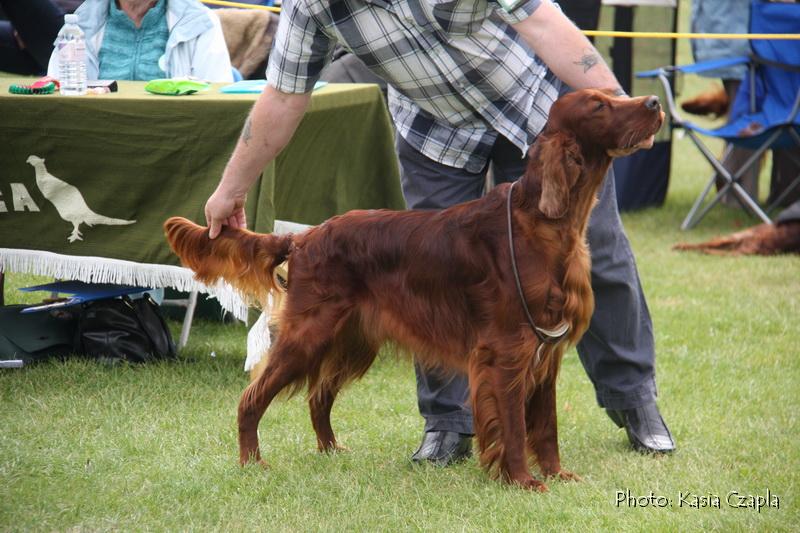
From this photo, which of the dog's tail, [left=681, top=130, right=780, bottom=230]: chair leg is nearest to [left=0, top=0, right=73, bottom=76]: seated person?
the dog's tail

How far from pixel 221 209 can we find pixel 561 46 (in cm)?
105

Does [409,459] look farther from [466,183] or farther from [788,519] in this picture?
[788,519]

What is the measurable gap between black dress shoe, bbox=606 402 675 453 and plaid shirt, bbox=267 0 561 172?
0.89 metres

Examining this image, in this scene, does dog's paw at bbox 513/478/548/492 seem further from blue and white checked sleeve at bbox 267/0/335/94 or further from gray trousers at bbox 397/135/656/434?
blue and white checked sleeve at bbox 267/0/335/94

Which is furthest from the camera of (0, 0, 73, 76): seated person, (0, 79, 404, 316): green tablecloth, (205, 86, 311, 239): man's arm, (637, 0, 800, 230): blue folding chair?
(637, 0, 800, 230): blue folding chair

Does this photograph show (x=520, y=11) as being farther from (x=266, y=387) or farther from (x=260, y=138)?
(x=266, y=387)

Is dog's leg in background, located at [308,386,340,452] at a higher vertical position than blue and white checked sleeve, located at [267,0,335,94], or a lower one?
lower

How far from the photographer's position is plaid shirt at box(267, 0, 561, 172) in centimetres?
266

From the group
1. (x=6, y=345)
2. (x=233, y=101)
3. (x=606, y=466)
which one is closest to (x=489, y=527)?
(x=606, y=466)

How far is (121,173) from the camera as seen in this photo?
3.82 metres

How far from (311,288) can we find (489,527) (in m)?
0.80

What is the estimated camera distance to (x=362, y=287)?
2.86 m

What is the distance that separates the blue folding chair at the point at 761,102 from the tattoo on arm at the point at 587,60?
178 inches

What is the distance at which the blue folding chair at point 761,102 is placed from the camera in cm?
679
